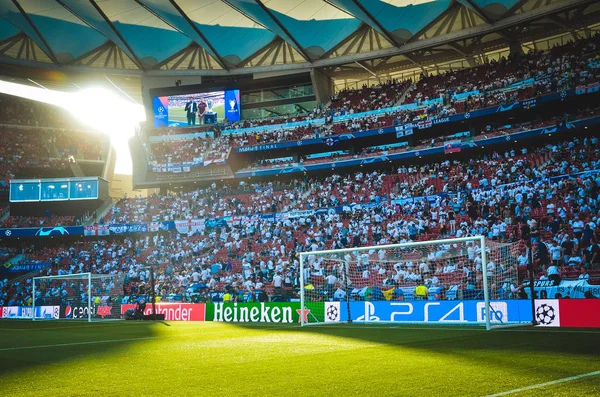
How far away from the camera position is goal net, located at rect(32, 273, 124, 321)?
2828 centimetres

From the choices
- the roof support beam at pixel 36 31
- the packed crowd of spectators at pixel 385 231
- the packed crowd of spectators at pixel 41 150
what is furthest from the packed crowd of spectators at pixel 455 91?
the packed crowd of spectators at pixel 41 150

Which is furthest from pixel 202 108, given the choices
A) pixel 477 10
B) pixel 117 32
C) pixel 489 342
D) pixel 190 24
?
pixel 489 342

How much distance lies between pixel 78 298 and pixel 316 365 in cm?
2668

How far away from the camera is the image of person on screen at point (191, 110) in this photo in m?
51.0

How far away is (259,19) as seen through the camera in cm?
4291

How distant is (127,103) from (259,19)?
22.4 meters

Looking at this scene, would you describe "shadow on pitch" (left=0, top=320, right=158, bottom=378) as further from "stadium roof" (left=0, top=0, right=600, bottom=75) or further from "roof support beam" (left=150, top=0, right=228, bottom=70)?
"roof support beam" (left=150, top=0, right=228, bottom=70)

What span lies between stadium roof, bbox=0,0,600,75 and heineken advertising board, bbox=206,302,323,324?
82.3 ft

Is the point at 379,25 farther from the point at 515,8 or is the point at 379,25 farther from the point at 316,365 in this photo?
the point at 316,365

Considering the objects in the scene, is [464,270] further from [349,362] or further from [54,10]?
[54,10]

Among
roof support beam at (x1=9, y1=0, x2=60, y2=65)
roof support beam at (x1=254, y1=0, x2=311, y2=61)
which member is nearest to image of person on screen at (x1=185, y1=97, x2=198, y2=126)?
roof support beam at (x1=254, y1=0, x2=311, y2=61)

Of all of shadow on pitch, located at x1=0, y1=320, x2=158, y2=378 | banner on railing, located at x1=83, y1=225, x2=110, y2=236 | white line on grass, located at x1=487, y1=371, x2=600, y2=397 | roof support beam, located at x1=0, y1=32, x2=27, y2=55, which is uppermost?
roof support beam, located at x1=0, y1=32, x2=27, y2=55

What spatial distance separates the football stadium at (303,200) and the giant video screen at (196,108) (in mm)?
138

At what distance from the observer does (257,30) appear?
46.7 m
